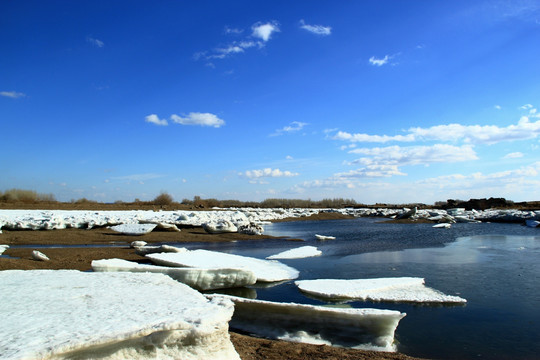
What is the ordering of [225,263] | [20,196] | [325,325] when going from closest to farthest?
[325,325], [225,263], [20,196]

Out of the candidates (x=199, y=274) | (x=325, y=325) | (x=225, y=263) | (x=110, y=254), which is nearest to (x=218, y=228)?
(x=110, y=254)

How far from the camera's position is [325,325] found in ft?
12.7

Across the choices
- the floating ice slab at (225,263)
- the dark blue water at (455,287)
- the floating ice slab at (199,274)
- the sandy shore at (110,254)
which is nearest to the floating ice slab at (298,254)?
the dark blue water at (455,287)

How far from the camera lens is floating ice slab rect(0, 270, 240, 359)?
2.15 metres

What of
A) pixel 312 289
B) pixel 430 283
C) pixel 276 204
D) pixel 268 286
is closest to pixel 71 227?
pixel 268 286

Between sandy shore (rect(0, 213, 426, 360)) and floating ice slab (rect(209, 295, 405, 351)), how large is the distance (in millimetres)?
243

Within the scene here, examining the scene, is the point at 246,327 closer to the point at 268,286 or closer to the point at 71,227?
the point at 268,286

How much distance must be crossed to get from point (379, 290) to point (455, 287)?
1420 millimetres

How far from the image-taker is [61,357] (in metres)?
2.06

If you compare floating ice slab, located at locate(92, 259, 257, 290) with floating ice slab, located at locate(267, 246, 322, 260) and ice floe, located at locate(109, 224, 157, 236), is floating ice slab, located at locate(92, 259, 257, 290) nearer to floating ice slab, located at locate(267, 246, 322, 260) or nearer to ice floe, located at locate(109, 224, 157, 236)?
floating ice slab, located at locate(267, 246, 322, 260)

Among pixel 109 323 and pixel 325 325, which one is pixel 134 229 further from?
pixel 109 323

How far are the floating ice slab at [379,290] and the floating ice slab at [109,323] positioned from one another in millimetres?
2505

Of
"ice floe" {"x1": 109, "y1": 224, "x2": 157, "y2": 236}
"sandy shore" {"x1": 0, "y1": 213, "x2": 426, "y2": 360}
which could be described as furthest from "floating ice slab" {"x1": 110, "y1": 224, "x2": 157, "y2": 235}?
"sandy shore" {"x1": 0, "y1": 213, "x2": 426, "y2": 360}

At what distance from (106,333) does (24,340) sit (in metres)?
0.45
